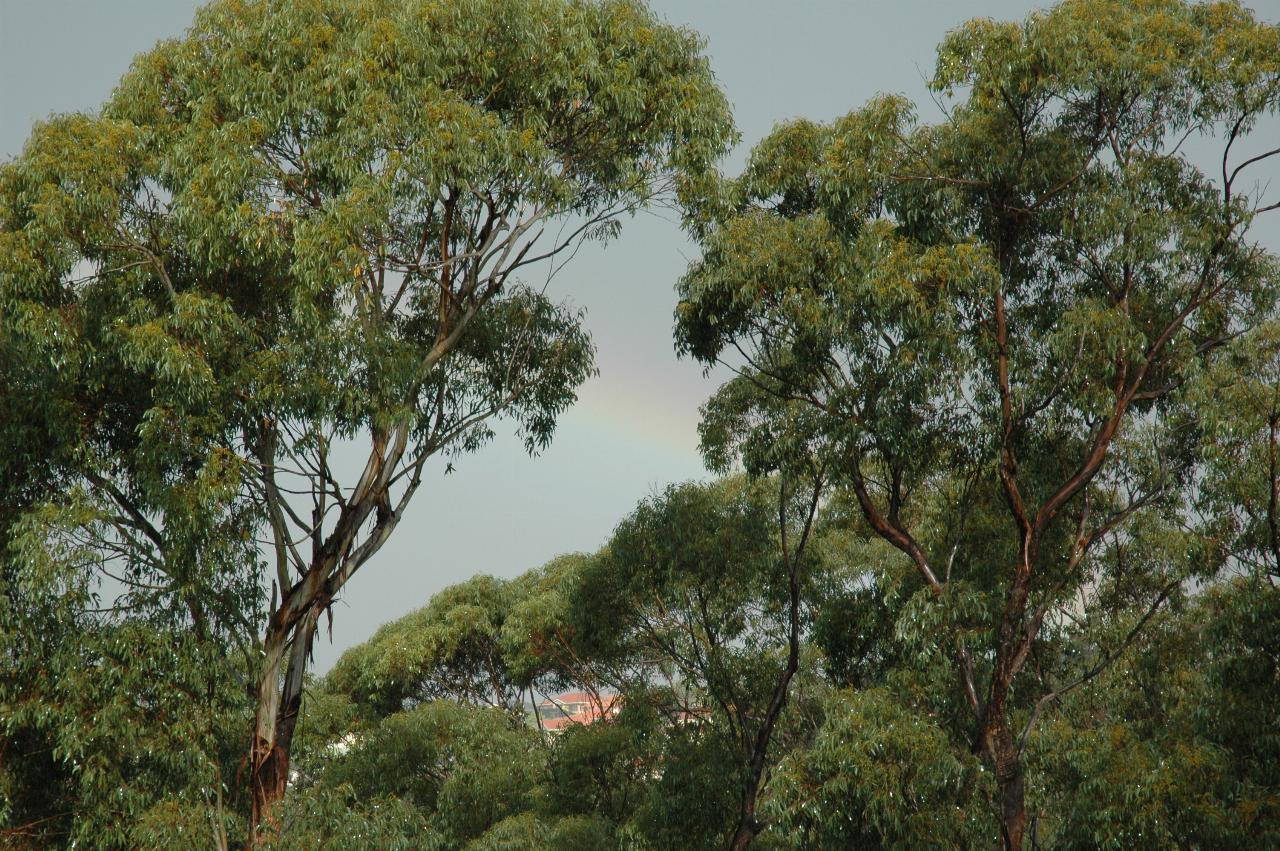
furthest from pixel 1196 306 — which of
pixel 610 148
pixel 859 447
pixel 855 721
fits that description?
pixel 610 148

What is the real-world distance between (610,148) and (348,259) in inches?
144

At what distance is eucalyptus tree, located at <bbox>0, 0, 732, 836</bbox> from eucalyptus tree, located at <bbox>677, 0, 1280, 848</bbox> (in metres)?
1.96

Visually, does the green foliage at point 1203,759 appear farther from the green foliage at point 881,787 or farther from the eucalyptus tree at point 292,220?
the eucalyptus tree at point 292,220

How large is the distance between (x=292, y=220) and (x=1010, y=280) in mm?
6939

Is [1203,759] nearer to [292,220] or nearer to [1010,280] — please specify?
[1010,280]

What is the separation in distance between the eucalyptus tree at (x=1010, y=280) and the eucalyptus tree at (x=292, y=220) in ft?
6.45

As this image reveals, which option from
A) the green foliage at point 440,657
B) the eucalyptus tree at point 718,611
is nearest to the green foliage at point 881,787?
the eucalyptus tree at point 718,611

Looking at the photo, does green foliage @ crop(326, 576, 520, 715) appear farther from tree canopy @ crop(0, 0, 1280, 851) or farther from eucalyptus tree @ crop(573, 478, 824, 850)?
tree canopy @ crop(0, 0, 1280, 851)

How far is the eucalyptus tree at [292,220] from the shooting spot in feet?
36.2

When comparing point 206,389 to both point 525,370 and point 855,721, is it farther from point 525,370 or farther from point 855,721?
point 855,721

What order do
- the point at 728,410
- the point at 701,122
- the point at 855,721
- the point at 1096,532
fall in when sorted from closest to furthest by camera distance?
the point at 855,721, the point at 1096,532, the point at 701,122, the point at 728,410

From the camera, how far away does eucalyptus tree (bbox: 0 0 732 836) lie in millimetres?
11047

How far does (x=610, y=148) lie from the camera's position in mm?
13508

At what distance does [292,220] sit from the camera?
37.6 ft
